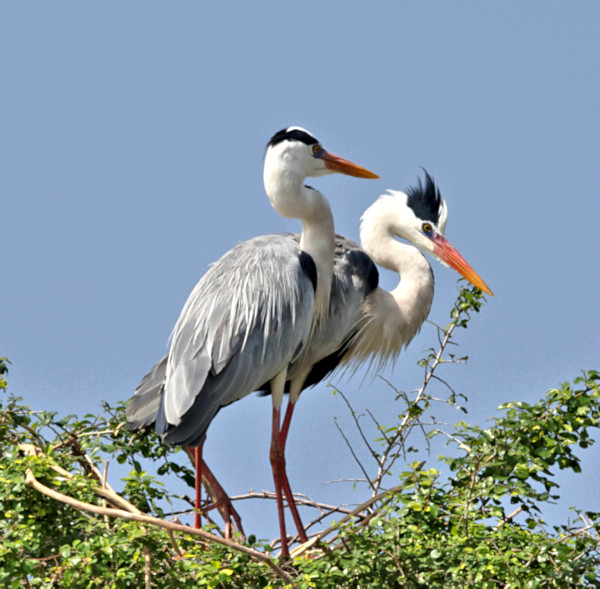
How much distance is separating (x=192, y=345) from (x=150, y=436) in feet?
1.43

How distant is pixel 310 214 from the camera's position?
4.95 meters

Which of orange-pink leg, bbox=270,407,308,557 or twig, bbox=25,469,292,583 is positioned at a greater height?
orange-pink leg, bbox=270,407,308,557

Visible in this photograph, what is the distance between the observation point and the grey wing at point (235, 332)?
4.38 meters

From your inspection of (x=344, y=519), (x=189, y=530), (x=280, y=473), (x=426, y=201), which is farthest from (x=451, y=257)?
(x=189, y=530)

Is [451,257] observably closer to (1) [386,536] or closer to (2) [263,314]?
(2) [263,314]

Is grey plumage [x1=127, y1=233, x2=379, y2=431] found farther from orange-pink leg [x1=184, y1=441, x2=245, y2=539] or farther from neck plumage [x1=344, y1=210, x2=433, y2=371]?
orange-pink leg [x1=184, y1=441, x2=245, y2=539]

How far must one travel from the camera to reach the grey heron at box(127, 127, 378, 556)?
444cm

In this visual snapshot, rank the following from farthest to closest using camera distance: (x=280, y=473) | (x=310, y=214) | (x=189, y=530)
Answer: (x=280, y=473) → (x=310, y=214) → (x=189, y=530)

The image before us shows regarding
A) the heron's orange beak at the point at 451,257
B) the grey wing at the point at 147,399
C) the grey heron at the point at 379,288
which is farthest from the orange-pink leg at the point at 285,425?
the heron's orange beak at the point at 451,257

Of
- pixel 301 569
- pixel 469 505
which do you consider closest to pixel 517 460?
pixel 469 505

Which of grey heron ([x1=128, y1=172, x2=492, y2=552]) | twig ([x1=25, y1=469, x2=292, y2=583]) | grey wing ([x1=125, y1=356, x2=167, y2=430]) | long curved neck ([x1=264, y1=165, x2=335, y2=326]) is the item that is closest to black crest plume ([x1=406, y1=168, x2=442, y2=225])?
grey heron ([x1=128, y1=172, x2=492, y2=552])

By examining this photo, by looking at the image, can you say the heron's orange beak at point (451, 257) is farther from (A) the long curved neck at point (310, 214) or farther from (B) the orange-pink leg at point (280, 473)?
(B) the orange-pink leg at point (280, 473)

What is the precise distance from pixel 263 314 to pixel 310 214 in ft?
1.86

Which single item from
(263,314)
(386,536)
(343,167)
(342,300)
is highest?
(343,167)
